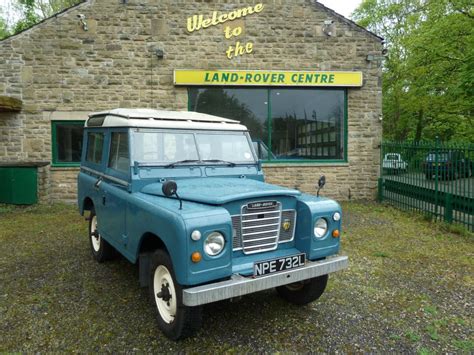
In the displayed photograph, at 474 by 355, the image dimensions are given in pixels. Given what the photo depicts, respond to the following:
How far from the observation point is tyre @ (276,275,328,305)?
12.3 feet

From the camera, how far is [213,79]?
33.2 ft

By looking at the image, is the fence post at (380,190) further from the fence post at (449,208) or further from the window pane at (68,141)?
the window pane at (68,141)

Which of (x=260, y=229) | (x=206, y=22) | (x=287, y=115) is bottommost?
(x=260, y=229)

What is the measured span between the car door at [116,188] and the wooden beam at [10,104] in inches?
256

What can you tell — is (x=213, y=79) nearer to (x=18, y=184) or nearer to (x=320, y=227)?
(x=18, y=184)

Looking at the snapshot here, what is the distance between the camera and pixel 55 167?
32.7 ft

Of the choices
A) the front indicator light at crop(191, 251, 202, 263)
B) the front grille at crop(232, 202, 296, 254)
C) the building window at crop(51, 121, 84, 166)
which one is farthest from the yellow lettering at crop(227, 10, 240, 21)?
the front indicator light at crop(191, 251, 202, 263)

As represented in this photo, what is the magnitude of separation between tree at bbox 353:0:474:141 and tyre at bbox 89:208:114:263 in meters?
11.1

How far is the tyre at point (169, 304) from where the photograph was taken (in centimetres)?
302

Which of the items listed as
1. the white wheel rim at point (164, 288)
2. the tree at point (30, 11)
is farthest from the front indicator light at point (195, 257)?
the tree at point (30, 11)

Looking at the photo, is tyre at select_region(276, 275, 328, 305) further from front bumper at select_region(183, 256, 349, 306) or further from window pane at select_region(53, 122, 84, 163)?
window pane at select_region(53, 122, 84, 163)

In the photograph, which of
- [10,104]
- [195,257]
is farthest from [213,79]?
[195,257]

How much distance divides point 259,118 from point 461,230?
232 inches

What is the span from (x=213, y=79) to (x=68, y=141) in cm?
449
